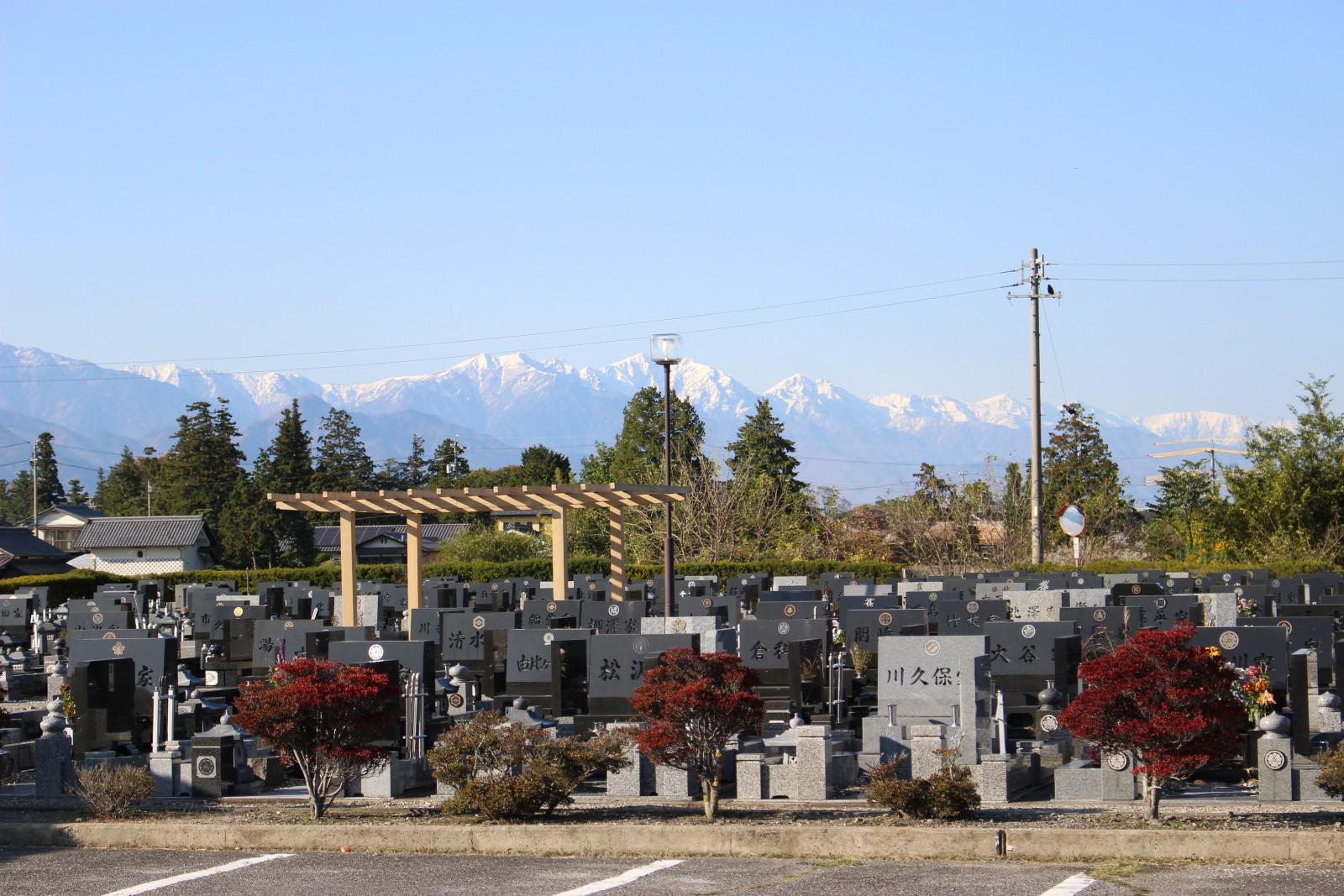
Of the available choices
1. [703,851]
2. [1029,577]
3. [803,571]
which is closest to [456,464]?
[803,571]

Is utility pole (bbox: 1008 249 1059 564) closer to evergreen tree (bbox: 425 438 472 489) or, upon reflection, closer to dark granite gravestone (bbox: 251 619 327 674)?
dark granite gravestone (bbox: 251 619 327 674)

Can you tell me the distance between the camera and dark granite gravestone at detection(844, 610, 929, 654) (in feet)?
75.6

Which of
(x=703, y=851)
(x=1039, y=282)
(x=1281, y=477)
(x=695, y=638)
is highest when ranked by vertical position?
(x=1039, y=282)

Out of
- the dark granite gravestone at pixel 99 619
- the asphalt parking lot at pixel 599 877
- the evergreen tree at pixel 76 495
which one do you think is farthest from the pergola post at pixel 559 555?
the evergreen tree at pixel 76 495

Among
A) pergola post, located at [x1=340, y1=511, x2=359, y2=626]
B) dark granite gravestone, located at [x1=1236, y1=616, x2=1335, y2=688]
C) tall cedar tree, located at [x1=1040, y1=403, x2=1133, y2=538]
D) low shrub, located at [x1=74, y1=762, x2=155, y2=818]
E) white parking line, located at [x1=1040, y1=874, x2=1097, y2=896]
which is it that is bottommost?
white parking line, located at [x1=1040, y1=874, x2=1097, y2=896]

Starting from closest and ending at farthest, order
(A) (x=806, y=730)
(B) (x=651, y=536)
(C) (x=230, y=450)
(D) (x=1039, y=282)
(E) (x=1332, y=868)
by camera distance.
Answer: (E) (x=1332, y=868)
(A) (x=806, y=730)
(D) (x=1039, y=282)
(B) (x=651, y=536)
(C) (x=230, y=450)

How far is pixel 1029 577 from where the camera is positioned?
3412 cm

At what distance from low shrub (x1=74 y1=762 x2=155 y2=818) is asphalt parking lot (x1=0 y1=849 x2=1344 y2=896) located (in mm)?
1060

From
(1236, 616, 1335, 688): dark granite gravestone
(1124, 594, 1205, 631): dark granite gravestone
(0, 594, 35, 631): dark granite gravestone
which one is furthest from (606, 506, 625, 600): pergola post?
(0, 594, 35, 631): dark granite gravestone

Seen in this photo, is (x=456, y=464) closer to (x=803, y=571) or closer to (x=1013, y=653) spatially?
(x=803, y=571)

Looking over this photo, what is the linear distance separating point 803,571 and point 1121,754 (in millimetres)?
32354

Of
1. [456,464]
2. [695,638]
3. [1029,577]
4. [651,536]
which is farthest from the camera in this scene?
[456,464]

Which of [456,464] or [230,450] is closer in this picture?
[230,450]

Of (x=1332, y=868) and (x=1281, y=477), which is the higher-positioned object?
(x=1281, y=477)
